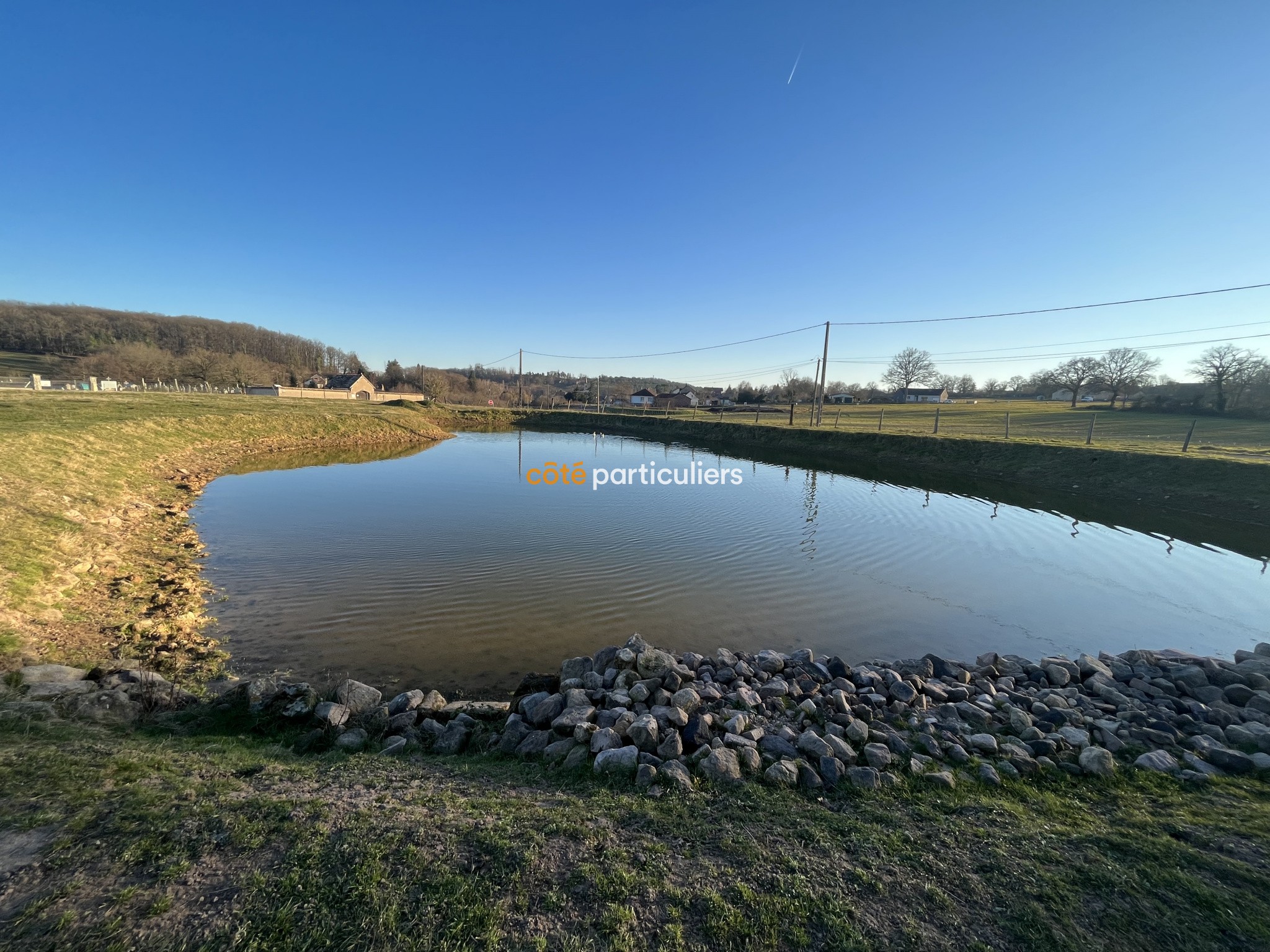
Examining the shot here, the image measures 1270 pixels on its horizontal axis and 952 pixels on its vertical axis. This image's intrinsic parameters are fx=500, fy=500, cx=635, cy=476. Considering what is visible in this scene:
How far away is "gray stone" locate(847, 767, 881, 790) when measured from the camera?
4180 millimetres

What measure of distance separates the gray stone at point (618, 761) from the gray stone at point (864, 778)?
6.04 feet

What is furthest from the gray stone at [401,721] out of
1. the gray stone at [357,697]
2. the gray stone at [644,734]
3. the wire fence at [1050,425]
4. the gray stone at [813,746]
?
the wire fence at [1050,425]

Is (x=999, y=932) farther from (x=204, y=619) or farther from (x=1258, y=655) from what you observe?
(x=204, y=619)

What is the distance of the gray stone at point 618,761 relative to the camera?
4.30 metres

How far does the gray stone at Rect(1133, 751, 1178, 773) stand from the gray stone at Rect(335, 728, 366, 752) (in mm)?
7273

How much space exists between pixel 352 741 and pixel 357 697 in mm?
754

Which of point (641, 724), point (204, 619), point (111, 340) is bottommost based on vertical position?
point (204, 619)

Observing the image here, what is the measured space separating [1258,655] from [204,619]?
1533cm

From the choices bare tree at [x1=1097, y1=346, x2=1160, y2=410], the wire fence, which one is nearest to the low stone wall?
the wire fence

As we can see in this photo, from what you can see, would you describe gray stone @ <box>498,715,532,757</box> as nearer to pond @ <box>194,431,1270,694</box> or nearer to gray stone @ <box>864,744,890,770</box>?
pond @ <box>194,431,1270,694</box>

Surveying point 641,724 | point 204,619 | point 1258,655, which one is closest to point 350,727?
point 641,724

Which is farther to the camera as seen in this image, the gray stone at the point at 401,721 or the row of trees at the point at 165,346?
the row of trees at the point at 165,346

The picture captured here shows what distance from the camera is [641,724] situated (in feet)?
15.5

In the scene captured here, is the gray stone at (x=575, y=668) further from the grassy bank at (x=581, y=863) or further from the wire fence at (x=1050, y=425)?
the wire fence at (x=1050, y=425)
